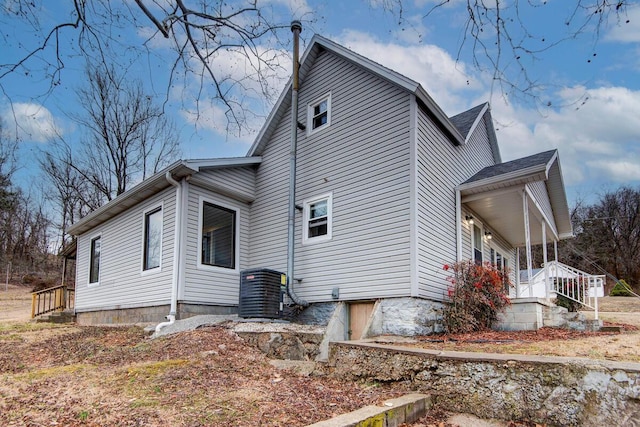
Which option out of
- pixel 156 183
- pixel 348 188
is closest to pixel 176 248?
pixel 156 183

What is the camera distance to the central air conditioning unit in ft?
25.8

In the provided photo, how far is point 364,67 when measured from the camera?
8.82 metres

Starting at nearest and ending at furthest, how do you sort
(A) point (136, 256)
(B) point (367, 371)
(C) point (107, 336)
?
(B) point (367, 371) → (C) point (107, 336) → (A) point (136, 256)

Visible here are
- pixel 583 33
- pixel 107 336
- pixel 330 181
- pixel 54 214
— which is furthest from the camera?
pixel 54 214

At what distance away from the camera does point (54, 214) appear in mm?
25016

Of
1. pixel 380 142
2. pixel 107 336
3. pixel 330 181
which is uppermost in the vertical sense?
pixel 380 142

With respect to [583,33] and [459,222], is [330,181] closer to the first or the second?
[459,222]

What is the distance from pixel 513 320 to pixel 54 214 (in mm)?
25521

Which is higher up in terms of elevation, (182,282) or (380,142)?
(380,142)

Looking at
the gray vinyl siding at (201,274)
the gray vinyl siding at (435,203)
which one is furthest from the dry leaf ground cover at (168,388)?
the gray vinyl siding at (435,203)

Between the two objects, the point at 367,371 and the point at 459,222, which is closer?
the point at 367,371

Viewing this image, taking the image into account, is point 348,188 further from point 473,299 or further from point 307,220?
point 473,299

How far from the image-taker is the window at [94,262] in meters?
12.4

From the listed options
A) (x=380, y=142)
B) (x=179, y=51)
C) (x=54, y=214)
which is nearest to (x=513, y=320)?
(x=380, y=142)
